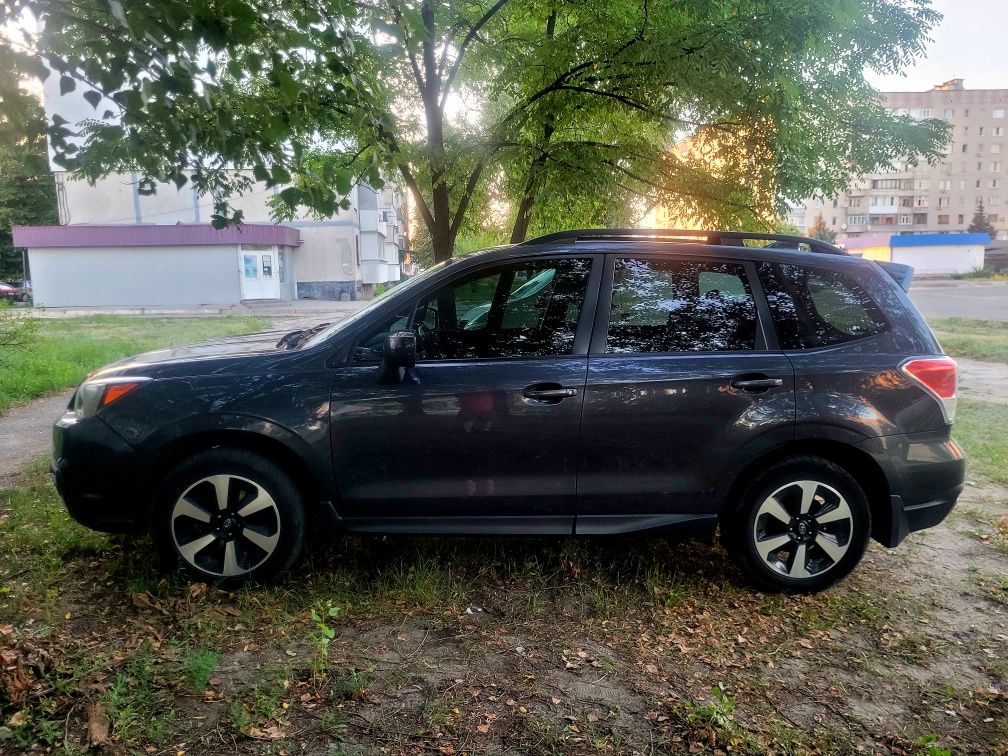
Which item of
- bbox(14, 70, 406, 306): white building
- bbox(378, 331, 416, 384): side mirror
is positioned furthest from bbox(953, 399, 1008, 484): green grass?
bbox(14, 70, 406, 306): white building

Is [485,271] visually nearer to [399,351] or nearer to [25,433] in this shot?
[399,351]

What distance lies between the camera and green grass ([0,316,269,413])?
33.3 feet

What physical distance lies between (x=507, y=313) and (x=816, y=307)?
5.43 feet

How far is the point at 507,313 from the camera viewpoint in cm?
399

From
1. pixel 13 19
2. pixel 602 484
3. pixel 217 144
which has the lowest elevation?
pixel 602 484

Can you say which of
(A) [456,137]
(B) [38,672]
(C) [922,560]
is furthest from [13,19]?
(C) [922,560]

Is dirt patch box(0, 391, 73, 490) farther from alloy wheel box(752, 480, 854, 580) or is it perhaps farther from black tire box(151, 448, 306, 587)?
alloy wheel box(752, 480, 854, 580)

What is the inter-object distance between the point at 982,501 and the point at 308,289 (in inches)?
1488

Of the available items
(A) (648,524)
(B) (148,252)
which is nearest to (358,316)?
(A) (648,524)

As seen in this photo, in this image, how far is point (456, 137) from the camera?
24.3ft

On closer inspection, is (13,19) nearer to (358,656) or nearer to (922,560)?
(358,656)

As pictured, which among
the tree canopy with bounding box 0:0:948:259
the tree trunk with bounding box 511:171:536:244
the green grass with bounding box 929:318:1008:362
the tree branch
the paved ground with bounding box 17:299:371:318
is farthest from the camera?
the paved ground with bounding box 17:299:371:318

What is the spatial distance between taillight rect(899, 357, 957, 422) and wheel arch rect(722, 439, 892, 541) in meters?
0.47

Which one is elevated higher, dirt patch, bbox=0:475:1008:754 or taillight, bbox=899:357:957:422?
taillight, bbox=899:357:957:422
